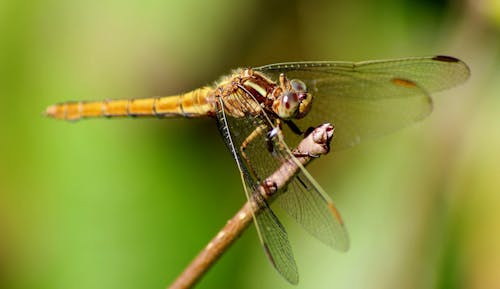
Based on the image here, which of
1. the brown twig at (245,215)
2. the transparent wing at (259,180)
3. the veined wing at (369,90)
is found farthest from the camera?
the veined wing at (369,90)

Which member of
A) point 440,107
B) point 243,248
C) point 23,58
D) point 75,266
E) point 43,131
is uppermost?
point 440,107

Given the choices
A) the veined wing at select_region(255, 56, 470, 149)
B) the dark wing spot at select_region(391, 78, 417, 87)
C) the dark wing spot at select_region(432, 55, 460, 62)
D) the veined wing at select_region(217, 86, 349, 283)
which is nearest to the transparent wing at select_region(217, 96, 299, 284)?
the veined wing at select_region(217, 86, 349, 283)

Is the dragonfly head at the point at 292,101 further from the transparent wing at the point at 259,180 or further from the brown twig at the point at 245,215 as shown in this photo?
the brown twig at the point at 245,215

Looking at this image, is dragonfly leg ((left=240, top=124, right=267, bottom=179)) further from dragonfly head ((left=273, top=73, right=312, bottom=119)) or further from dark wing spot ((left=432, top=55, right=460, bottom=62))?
dark wing spot ((left=432, top=55, right=460, bottom=62))

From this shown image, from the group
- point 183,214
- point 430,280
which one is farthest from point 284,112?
point 430,280

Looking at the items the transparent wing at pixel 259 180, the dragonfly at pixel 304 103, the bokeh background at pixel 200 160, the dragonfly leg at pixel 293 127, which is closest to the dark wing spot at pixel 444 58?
the dragonfly at pixel 304 103

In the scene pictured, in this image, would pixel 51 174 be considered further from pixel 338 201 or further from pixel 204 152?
pixel 338 201

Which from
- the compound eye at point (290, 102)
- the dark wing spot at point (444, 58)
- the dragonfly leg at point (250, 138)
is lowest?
the dragonfly leg at point (250, 138)

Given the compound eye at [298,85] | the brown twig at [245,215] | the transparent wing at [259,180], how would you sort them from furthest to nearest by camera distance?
the compound eye at [298,85], the transparent wing at [259,180], the brown twig at [245,215]
